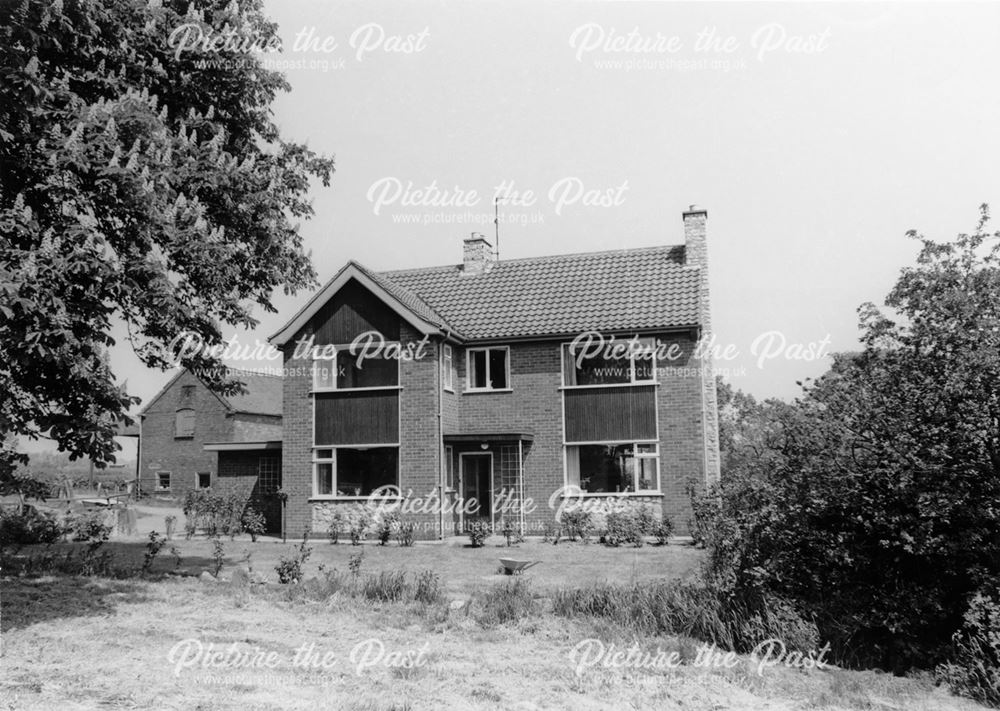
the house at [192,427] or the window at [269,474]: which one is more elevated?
the house at [192,427]

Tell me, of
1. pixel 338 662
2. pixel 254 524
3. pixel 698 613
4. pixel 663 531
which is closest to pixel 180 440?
pixel 254 524

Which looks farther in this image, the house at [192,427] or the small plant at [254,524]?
the house at [192,427]

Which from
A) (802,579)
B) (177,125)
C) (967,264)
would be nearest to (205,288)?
(177,125)

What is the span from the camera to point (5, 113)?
9.77 meters

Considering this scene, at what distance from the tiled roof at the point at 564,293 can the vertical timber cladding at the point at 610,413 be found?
69.3 inches

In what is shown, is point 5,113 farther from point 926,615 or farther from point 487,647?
point 926,615

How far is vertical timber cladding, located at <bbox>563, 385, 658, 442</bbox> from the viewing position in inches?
914

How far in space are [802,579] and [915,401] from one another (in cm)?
236

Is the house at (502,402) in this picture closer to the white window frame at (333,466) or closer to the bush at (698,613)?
the white window frame at (333,466)

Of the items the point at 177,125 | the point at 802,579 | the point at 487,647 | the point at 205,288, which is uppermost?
the point at 177,125

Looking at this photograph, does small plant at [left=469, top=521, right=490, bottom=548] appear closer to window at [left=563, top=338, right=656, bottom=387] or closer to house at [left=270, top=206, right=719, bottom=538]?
house at [left=270, top=206, right=719, bottom=538]

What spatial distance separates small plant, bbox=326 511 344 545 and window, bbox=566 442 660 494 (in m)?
6.34

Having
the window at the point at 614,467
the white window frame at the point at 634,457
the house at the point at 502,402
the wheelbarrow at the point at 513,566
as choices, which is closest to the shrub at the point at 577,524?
the house at the point at 502,402

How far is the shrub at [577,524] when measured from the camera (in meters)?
22.3
